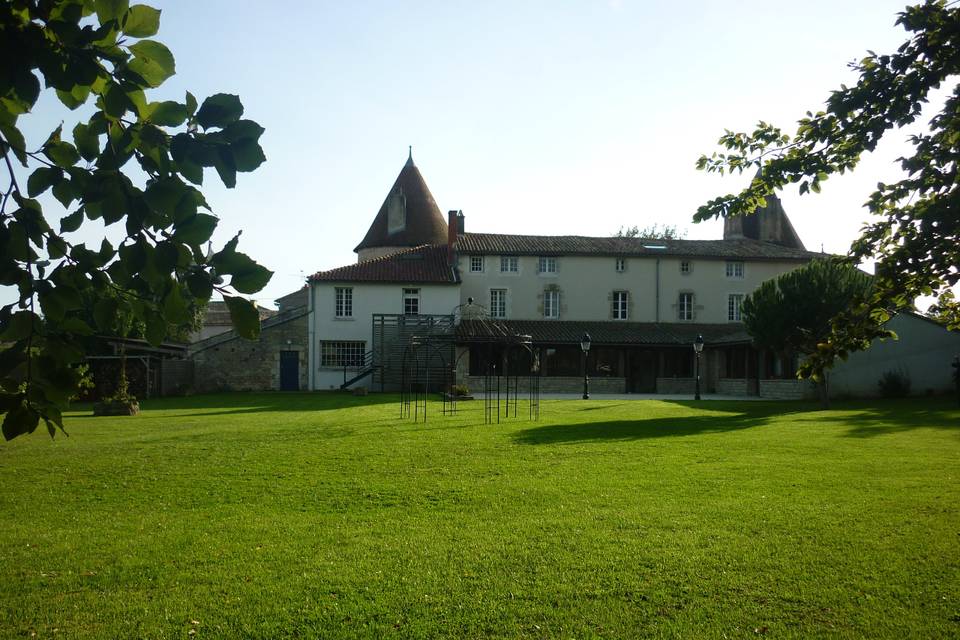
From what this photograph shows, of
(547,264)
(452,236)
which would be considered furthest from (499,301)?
(452,236)

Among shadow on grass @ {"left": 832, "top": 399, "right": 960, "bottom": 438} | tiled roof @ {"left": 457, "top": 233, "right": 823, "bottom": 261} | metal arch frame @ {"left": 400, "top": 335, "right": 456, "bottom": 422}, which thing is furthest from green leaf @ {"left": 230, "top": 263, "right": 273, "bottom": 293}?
tiled roof @ {"left": 457, "top": 233, "right": 823, "bottom": 261}

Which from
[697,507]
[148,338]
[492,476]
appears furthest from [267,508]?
[148,338]

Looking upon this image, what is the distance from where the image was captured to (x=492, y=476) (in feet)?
35.9

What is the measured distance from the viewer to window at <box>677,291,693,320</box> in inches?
1758

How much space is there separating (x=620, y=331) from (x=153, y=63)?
41114 mm

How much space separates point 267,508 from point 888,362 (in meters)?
31.7

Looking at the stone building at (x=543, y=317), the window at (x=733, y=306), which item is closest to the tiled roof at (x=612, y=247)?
the stone building at (x=543, y=317)

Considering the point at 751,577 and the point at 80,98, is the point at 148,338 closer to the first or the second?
the point at 80,98

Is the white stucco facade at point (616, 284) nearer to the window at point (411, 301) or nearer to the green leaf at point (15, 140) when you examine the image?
the window at point (411, 301)

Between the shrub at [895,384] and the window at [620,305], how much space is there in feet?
47.2

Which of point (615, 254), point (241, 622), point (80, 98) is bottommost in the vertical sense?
point (241, 622)

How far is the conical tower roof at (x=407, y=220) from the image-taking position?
1983 inches

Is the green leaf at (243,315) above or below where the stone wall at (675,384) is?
above

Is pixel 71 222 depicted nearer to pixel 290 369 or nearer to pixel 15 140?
pixel 15 140
